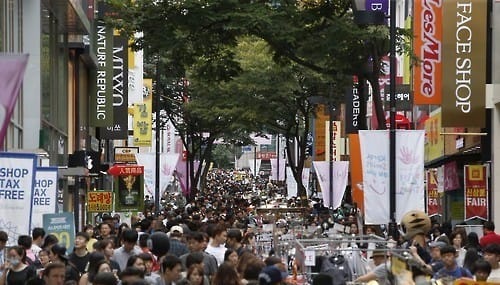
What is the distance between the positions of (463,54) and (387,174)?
29.6 ft

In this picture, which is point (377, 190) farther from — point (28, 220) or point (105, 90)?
point (105, 90)

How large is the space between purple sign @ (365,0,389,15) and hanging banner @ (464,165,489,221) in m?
9.39

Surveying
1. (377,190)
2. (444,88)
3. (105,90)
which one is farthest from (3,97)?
(105,90)

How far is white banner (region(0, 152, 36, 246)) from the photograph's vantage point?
16.5 m

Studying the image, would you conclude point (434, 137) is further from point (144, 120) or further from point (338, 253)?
point (338, 253)

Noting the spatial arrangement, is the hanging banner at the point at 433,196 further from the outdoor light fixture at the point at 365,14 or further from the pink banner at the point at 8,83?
the pink banner at the point at 8,83

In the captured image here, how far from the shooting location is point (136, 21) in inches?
1088

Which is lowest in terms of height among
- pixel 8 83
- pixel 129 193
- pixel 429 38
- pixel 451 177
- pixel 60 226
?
pixel 60 226

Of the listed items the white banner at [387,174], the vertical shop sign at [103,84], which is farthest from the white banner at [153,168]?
the white banner at [387,174]

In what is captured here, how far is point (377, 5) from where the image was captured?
2416cm

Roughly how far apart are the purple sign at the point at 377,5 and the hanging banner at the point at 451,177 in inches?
688

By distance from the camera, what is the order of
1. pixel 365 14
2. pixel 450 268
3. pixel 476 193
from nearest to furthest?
1. pixel 450 268
2. pixel 365 14
3. pixel 476 193

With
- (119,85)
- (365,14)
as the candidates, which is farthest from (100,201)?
(119,85)

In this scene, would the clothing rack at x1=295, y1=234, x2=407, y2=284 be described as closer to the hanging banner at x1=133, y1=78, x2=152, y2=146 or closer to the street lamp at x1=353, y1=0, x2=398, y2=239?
the street lamp at x1=353, y1=0, x2=398, y2=239
